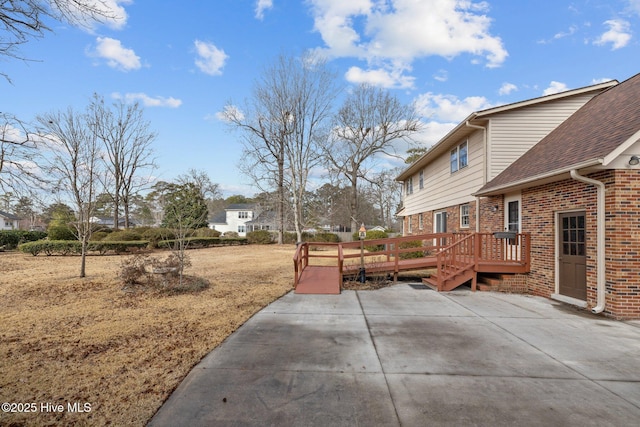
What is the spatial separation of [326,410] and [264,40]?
14.1 m

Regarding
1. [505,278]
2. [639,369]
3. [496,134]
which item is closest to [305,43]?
[496,134]

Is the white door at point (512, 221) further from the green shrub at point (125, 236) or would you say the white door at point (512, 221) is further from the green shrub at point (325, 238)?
the green shrub at point (325, 238)

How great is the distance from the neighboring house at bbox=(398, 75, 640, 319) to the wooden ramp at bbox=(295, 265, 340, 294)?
→ 447 centimetres

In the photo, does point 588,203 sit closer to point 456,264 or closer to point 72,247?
point 456,264

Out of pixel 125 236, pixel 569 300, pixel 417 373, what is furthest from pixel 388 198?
pixel 417 373

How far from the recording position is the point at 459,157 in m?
11.8

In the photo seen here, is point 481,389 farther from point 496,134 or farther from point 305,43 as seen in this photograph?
point 305,43

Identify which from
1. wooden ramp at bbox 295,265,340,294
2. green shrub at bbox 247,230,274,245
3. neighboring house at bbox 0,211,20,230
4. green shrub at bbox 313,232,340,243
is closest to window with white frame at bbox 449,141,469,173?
wooden ramp at bbox 295,265,340,294

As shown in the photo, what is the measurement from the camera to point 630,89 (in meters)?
8.40

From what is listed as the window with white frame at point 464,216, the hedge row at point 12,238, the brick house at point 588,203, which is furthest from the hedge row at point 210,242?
the brick house at point 588,203

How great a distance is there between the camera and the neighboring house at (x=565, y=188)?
5.88 meters

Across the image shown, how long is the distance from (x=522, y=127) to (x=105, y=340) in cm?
1134

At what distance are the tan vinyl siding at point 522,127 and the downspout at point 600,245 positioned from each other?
3.60 metres

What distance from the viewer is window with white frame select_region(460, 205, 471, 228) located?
37.5ft
